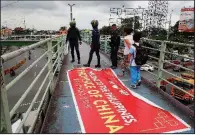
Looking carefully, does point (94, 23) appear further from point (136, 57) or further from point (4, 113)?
point (4, 113)

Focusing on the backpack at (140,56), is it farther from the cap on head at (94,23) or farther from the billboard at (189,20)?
the cap on head at (94,23)

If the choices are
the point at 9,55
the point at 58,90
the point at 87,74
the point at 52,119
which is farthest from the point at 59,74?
the point at 9,55

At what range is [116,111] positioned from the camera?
384cm

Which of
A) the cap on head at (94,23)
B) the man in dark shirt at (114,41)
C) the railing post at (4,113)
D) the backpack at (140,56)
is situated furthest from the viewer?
the man in dark shirt at (114,41)

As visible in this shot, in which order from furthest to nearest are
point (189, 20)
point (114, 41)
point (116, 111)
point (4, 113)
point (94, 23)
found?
point (114, 41) < point (94, 23) < point (189, 20) < point (116, 111) < point (4, 113)

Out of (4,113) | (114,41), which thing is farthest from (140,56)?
(4,113)

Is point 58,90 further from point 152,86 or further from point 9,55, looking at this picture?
point 9,55

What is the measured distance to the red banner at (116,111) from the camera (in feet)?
10.7

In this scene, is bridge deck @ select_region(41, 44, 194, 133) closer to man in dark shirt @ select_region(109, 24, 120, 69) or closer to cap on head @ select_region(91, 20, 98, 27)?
man in dark shirt @ select_region(109, 24, 120, 69)

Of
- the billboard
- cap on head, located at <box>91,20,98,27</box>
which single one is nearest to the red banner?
the billboard

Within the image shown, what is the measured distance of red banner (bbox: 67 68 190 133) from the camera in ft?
10.7

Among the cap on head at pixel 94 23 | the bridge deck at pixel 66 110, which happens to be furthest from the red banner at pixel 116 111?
the cap on head at pixel 94 23

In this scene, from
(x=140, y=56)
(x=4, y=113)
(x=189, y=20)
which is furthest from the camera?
(x=140, y=56)

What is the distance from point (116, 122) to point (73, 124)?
635 mm
